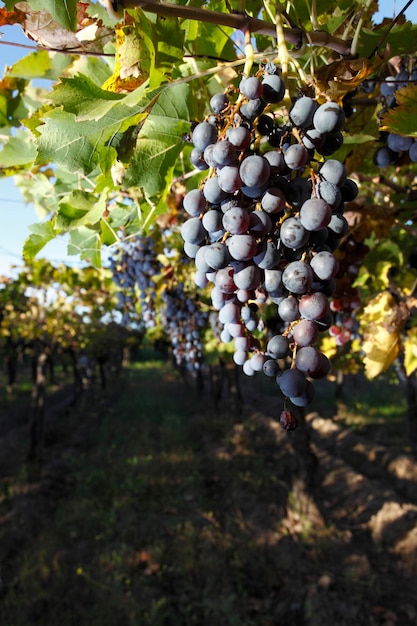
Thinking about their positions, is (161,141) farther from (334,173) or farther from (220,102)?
(334,173)

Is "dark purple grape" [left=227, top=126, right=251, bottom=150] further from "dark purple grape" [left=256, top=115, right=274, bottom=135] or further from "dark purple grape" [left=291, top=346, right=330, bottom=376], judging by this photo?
"dark purple grape" [left=291, top=346, right=330, bottom=376]

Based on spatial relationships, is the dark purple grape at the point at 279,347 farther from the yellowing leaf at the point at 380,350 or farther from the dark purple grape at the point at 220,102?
the yellowing leaf at the point at 380,350

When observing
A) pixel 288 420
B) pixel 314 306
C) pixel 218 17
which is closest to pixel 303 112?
pixel 218 17

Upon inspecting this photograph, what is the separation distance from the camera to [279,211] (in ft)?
3.07

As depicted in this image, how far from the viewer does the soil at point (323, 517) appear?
638 centimetres

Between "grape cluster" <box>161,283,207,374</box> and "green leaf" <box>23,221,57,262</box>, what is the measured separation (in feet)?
7.05

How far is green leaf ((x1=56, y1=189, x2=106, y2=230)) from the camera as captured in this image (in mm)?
1591

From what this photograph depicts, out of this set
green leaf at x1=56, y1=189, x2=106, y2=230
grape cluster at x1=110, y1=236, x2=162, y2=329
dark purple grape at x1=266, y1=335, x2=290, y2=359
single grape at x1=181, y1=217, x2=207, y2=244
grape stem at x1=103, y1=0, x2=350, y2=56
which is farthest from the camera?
grape cluster at x1=110, y1=236, x2=162, y2=329

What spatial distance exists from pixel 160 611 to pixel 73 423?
511 inches

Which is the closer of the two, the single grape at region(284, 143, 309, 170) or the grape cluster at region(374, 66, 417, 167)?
the single grape at region(284, 143, 309, 170)

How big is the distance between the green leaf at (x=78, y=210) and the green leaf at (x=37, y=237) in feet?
0.16

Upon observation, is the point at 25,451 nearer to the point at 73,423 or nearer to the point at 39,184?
the point at 73,423

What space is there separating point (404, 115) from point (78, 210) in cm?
112

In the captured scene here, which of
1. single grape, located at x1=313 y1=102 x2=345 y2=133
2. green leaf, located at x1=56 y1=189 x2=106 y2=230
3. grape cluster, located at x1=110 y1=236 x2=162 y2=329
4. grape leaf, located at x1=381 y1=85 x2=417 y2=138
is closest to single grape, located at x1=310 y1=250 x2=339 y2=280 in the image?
single grape, located at x1=313 y1=102 x2=345 y2=133
